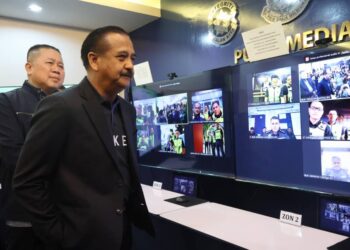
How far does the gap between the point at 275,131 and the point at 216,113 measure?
1.62 ft

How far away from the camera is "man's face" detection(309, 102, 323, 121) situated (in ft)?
5.57

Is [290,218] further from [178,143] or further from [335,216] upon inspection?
[178,143]

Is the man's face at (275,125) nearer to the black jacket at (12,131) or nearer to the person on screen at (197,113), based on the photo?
the person on screen at (197,113)

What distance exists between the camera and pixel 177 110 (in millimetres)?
2598

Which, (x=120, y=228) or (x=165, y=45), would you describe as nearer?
(x=120, y=228)

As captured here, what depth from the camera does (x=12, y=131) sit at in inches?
75.8

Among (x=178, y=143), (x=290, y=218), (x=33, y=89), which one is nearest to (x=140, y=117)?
(x=178, y=143)

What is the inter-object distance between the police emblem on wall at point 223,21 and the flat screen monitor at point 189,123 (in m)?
0.40

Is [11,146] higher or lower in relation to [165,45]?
lower

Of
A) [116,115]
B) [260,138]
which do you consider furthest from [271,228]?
[116,115]

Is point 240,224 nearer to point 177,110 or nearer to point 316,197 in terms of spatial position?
point 316,197

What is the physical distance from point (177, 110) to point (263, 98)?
82 cm

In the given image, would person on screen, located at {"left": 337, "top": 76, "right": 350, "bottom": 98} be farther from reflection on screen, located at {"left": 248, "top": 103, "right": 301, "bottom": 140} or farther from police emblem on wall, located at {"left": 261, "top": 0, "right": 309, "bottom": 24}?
police emblem on wall, located at {"left": 261, "top": 0, "right": 309, "bottom": 24}

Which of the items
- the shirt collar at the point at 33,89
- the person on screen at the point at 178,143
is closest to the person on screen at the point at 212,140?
the person on screen at the point at 178,143
